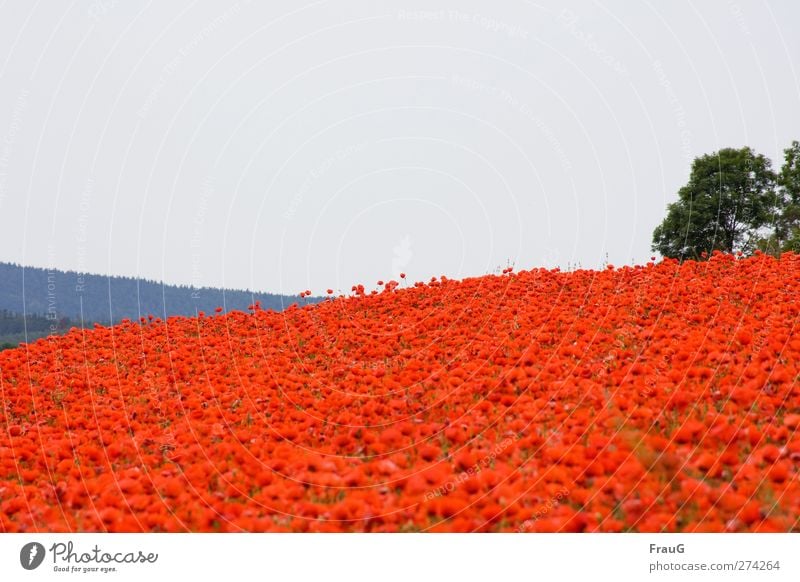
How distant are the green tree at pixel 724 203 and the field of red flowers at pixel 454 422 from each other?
19.0 metres

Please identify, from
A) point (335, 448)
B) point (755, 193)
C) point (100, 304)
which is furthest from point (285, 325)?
point (100, 304)

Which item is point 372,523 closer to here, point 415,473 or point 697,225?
point 415,473

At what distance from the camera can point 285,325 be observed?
49.3ft

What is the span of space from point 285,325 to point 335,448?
809 centimetres

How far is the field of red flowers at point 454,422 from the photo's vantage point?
5.29 metres

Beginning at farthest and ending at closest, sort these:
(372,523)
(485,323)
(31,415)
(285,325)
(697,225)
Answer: (697,225), (285,325), (485,323), (31,415), (372,523)

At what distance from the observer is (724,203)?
3228 cm

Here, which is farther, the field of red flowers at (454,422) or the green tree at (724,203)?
the green tree at (724,203)
